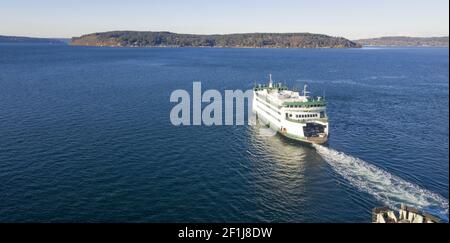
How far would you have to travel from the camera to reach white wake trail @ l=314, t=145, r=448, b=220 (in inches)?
2311

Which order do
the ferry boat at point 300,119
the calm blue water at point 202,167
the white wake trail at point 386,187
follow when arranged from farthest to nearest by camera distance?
1. the ferry boat at point 300,119
2. the white wake trail at point 386,187
3. the calm blue water at point 202,167

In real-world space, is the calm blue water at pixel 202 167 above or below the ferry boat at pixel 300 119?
below

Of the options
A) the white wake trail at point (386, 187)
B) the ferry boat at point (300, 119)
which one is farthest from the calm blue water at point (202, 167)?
the ferry boat at point (300, 119)

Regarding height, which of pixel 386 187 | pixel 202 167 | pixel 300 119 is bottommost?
pixel 386 187

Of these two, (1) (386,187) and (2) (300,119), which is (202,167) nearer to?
(2) (300,119)

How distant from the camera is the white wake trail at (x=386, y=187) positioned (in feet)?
193

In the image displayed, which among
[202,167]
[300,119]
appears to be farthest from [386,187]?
[300,119]

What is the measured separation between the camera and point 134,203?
58.0 m

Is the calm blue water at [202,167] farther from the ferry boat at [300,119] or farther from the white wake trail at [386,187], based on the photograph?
the ferry boat at [300,119]

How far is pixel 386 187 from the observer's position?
6462cm

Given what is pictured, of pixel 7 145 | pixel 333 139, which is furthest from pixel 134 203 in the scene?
pixel 333 139
